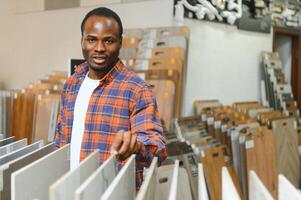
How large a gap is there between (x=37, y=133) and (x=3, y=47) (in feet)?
7.69

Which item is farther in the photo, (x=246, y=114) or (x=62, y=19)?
(x=62, y=19)

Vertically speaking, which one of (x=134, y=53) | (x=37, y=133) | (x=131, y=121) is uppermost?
(x=134, y=53)

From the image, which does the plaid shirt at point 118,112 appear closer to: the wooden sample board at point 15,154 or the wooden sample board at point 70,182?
the wooden sample board at point 15,154

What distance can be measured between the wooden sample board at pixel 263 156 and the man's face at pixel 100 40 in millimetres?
2265

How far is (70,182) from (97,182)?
0.16 feet

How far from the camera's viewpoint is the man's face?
0.89 meters

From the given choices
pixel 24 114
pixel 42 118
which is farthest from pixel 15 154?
pixel 24 114

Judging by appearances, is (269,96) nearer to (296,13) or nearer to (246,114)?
(246,114)

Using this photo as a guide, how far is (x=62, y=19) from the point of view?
453 centimetres

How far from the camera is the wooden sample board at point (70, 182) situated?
0.49m

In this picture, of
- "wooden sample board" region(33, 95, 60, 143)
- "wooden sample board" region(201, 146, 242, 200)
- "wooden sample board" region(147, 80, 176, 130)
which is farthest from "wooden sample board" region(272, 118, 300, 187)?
"wooden sample board" region(33, 95, 60, 143)

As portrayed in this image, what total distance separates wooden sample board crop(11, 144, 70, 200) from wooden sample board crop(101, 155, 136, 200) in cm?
15

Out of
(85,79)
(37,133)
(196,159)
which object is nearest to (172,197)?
(85,79)

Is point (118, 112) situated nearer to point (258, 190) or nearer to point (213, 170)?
point (258, 190)
